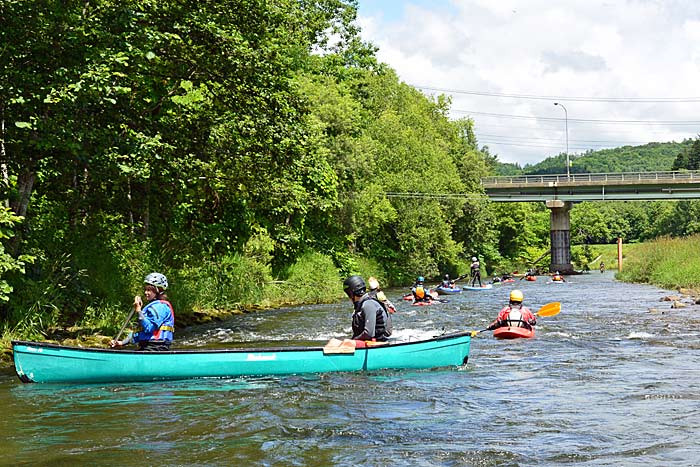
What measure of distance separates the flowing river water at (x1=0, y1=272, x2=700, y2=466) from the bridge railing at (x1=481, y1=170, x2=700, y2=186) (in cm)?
5253

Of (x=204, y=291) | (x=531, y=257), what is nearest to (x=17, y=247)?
(x=204, y=291)

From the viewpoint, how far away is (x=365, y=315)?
12.5m

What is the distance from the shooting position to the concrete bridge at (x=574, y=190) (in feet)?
211

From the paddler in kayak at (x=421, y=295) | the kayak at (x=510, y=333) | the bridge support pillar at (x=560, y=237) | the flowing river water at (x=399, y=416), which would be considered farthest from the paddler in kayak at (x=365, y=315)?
the bridge support pillar at (x=560, y=237)

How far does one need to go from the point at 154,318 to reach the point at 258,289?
55.4 ft

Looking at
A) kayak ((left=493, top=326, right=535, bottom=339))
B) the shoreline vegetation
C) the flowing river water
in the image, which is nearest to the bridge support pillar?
the shoreline vegetation

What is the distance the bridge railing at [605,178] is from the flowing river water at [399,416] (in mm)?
52533

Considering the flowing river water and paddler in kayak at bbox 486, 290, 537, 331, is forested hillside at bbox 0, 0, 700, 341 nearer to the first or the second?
the flowing river water

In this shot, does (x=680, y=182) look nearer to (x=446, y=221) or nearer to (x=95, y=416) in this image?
(x=446, y=221)

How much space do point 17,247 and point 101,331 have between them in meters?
2.68

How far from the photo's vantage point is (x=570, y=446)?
7.79m

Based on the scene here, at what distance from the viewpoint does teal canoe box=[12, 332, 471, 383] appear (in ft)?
37.5

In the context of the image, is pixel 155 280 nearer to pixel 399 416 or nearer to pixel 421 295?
pixel 399 416

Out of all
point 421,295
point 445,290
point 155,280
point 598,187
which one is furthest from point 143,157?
point 598,187
